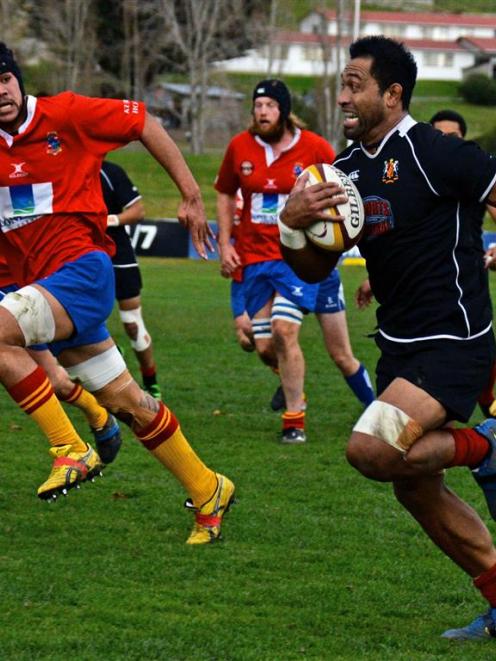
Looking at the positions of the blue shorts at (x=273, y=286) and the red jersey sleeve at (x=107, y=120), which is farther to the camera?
the blue shorts at (x=273, y=286)

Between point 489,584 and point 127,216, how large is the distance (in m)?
6.07

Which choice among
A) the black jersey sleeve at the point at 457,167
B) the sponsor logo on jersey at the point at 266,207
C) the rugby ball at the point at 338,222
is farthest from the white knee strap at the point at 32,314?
the sponsor logo on jersey at the point at 266,207

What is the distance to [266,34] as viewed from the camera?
52.0 m

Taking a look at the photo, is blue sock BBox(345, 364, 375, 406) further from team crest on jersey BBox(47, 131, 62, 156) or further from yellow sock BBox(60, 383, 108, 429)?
team crest on jersey BBox(47, 131, 62, 156)

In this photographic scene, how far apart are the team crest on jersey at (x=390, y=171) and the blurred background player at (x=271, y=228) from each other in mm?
4006

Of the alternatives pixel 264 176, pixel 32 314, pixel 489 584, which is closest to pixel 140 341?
pixel 264 176

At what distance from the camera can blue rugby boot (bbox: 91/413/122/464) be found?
7.61 meters

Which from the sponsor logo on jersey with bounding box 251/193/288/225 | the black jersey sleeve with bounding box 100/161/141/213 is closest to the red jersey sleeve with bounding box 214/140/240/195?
Answer: the sponsor logo on jersey with bounding box 251/193/288/225

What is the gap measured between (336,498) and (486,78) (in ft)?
215

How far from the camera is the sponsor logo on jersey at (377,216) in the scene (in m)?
5.16

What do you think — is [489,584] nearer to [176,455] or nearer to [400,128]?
[400,128]

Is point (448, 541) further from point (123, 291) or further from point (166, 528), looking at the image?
point (123, 291)

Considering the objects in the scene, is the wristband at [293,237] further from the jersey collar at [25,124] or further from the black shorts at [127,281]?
the black shorts at [127,281]

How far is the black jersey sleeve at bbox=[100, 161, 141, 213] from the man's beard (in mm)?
1626
